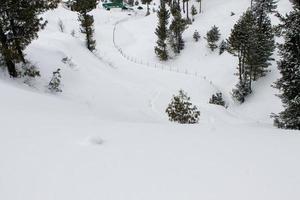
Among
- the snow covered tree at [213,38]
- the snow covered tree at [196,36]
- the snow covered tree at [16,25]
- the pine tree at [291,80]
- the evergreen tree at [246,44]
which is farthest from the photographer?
the snow covered tree at [196,36]

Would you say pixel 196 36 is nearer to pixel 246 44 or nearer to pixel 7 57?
pixel 246 44

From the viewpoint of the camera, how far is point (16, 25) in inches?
764

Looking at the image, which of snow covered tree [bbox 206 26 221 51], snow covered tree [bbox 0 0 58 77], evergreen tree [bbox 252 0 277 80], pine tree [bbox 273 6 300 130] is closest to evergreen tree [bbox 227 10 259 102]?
evergreen tree [bbox 252 0 277 80]

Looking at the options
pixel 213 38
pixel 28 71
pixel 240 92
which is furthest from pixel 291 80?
pixel 213 38

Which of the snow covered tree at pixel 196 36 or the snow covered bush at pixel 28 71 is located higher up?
the snow covered tree at pixel 196 36

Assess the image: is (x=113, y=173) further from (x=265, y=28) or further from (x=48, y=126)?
(x=265, y=28)

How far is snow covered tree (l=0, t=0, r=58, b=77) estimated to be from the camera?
17.8 m

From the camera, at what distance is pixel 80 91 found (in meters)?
22.1

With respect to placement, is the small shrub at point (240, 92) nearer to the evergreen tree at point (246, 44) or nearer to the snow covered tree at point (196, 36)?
the evergreen tree at point (246, 44)

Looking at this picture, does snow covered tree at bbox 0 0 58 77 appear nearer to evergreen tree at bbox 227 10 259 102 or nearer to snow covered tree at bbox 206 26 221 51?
evergreen tree at bbox 227 10 259 102

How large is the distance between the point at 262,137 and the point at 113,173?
14.2 ft

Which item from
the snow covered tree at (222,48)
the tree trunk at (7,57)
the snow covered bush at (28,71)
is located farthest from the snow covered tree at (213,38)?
the tree trunk at (7,57)

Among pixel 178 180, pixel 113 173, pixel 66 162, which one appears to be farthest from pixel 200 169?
pixel 66 162

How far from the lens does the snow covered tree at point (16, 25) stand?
58.4ft
